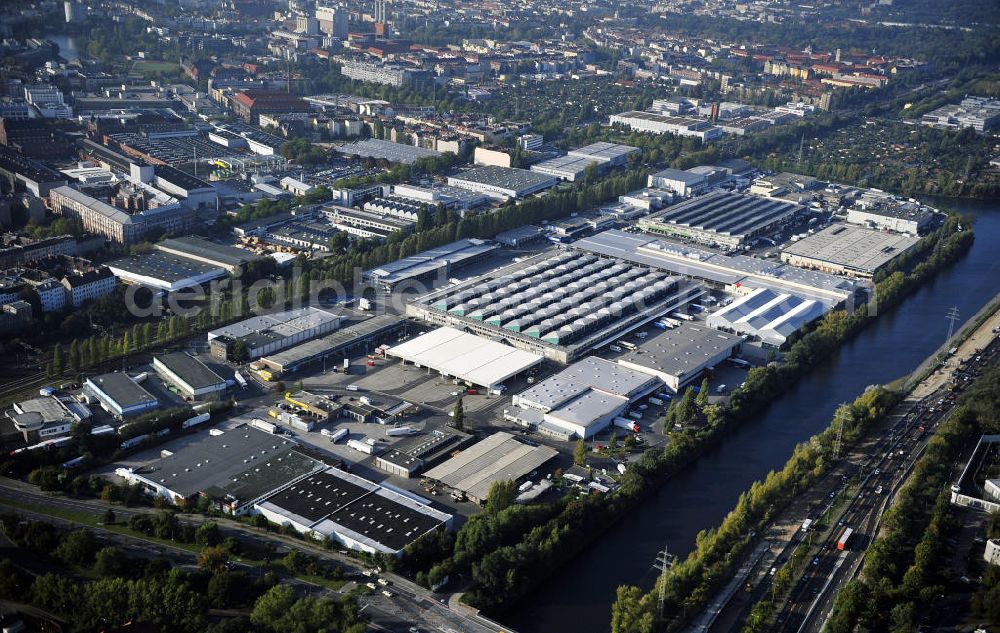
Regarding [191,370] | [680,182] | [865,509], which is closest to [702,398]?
[865,509]

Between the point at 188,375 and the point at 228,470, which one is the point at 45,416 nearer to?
the point at 188,375

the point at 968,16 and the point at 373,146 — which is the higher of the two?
the point at 968,16

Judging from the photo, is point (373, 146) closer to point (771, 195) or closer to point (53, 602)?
point (771, 195)

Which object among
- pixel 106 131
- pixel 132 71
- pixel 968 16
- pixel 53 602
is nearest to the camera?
pixel 53 602

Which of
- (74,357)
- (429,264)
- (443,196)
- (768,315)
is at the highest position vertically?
(443,196)

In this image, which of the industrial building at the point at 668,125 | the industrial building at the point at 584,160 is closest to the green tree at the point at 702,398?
the industrial building at the point at 584,160

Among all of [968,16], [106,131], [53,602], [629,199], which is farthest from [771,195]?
[968,16]

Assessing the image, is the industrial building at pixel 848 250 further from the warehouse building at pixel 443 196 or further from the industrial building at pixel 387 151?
the industrial building at pixel 387 151
